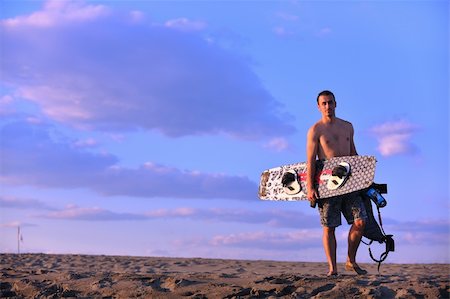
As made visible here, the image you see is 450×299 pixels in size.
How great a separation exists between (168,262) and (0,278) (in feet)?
16.3

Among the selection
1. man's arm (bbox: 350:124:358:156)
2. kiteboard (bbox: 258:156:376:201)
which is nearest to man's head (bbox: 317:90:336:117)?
man's arm (bbox: 350:124:358:156)

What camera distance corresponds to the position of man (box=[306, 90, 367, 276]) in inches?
259

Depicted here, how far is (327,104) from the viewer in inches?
266

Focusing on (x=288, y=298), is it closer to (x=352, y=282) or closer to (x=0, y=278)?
(x=352, y=282)

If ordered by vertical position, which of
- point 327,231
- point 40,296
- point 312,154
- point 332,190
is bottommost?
point 40,296

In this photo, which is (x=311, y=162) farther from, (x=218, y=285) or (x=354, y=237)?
(x=218, y=285)

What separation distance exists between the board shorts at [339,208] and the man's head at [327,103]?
3.13 ft

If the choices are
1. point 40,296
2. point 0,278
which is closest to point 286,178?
point 40,296

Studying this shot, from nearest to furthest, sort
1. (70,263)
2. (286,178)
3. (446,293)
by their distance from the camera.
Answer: (446,293)
(286,178)
(70,263)

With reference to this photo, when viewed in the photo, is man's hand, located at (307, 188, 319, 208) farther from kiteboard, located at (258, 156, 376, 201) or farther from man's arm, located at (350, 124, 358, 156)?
man's arm, located at (350, 124, 358, 156)

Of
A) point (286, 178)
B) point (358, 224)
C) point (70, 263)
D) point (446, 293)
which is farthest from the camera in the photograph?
point (70, 263)

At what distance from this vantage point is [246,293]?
5.77 meters

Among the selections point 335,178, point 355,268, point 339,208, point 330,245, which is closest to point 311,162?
point 335,178

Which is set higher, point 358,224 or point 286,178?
point 286,178
